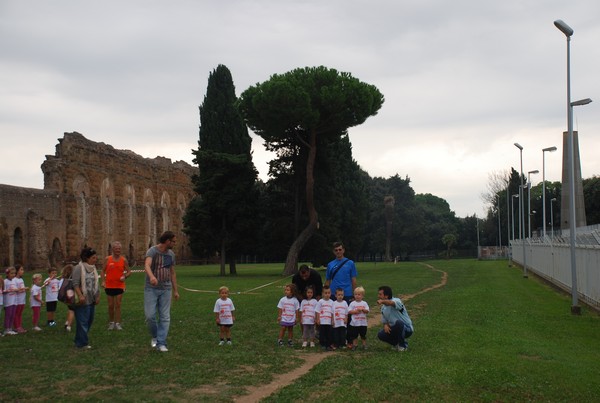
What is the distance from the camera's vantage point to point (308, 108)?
38.8m

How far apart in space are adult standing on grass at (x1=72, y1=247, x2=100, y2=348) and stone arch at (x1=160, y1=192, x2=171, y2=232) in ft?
176

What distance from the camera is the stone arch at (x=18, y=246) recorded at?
136 feet

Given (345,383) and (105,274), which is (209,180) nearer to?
(105,274)

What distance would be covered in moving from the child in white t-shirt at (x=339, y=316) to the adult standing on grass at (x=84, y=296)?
13.1ft

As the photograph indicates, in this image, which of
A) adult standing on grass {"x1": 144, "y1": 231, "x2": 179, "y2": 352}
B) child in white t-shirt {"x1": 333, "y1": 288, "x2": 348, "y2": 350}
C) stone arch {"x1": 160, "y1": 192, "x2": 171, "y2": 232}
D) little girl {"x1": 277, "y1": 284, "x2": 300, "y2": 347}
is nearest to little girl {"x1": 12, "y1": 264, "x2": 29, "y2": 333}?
adult standing on grass {"x1": 144, "y1": 231, "x2": 179, "y2": 352}

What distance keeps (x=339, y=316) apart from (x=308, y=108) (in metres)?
28.5

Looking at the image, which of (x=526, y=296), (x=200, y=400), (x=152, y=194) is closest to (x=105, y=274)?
(x=200, y=400)

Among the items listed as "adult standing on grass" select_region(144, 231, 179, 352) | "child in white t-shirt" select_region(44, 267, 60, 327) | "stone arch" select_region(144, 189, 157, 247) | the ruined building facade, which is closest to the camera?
"adult standing on grass" select_region(144, 231, 179, 352)

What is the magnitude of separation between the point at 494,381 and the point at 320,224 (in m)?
35.2

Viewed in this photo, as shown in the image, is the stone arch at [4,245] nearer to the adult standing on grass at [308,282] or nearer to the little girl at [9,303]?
the little girl at [9,303]

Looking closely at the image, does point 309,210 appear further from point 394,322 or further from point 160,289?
point 160,289

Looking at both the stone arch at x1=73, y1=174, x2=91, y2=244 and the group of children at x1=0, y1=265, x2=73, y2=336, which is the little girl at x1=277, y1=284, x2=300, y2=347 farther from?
the stone arch at x1=73, y1=174, x2=91, y2=244

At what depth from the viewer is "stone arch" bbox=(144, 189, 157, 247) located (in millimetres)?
60500

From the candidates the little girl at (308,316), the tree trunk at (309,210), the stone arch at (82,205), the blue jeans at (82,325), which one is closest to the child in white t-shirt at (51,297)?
the blue jeans at (82,325)
